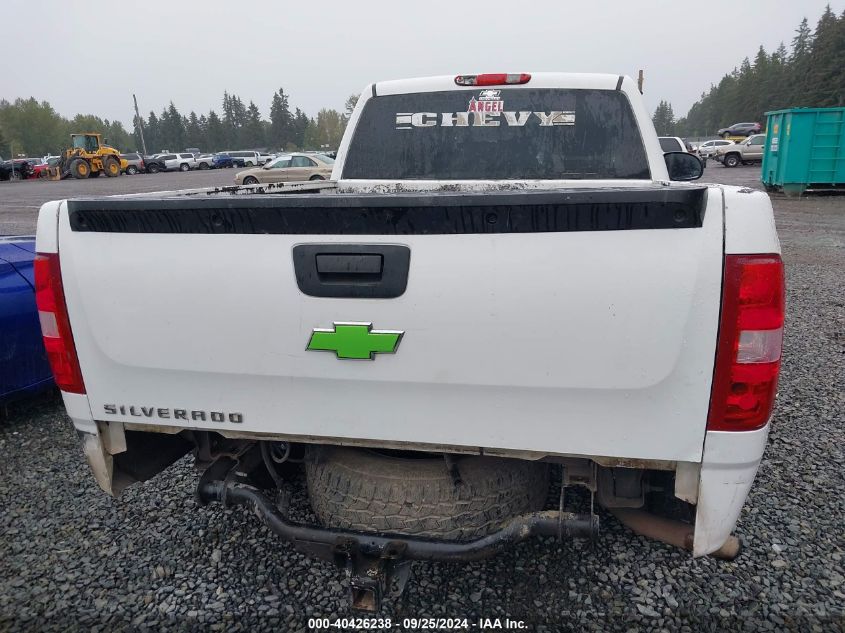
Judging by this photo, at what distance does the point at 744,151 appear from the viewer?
32.7 meters

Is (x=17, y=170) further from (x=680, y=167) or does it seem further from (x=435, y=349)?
(x=435, y=349)

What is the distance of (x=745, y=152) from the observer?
1287 inches

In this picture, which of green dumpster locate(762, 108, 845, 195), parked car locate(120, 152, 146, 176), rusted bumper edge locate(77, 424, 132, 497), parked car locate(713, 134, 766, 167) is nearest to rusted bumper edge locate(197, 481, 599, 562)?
rusted bumper edge locate(77, 424, 132, 497)

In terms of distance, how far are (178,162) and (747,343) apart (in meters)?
58.5

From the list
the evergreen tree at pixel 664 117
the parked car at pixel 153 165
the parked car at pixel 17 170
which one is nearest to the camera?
the parked car at pixel 17 170

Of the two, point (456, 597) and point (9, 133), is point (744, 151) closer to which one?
point (456, 597)

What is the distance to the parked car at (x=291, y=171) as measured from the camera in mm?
24500

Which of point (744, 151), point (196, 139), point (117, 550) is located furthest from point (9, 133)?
point (117, 550)

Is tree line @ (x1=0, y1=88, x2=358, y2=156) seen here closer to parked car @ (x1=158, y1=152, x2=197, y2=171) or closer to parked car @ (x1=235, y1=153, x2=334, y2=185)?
parked car @ (x1=158, y1=152, x2=197, y2=171)

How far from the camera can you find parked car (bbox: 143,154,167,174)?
4925 cm

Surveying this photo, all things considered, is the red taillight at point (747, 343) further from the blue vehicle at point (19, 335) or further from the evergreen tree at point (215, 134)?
the evergreen tree at point (215, 134)

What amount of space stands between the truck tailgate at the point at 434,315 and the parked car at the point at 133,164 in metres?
50.1

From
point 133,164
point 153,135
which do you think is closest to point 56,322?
point 133,164

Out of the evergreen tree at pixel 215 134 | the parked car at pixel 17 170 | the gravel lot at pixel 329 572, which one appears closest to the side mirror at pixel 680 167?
the gravel lot at pixel 329 572
